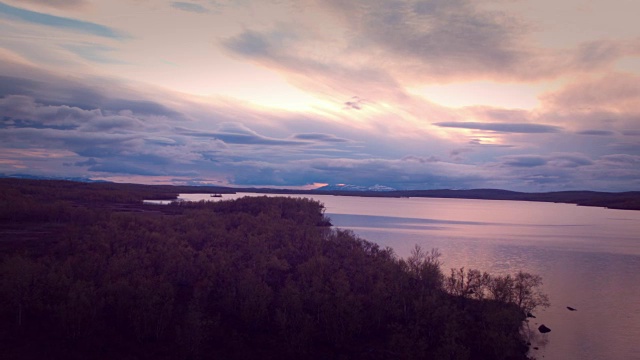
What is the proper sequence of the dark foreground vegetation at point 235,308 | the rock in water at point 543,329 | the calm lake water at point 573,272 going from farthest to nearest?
the rock in water at point 543,329, the calm lake water at point 573,272, the dark foreground vegetation at point 235,308

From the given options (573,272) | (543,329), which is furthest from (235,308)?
(573,272)

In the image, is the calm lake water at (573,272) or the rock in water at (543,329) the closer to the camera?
the calm lake water at (573,272)

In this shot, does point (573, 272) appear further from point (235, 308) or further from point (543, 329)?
point (235, 308)

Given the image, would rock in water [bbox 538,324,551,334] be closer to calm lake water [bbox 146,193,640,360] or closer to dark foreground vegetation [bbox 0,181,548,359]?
calm lake water [bbox 146,193,640,360]

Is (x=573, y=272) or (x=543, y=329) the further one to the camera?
(x=573, y=272)

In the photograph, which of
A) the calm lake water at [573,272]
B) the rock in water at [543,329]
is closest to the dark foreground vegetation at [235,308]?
the rock in water at [543,329]

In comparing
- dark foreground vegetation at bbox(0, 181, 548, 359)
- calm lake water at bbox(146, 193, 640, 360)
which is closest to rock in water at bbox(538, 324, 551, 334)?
calm lake water at bbox(146, 193, 640, 360)

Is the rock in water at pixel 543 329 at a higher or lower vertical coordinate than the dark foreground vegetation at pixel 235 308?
lower

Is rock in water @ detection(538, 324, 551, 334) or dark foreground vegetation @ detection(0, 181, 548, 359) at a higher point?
dark foreground vegetation @ detection(0, 181, 548, 359)

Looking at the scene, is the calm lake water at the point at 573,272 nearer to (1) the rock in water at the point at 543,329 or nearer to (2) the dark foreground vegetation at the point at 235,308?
(1) the rock in water at the point at 543,329

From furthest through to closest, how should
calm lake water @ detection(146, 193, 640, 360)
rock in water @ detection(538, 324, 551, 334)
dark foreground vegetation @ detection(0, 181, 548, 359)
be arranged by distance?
rock in water @ detection(538, 324, 551, 334)
calm lake water @ detection(146, 193, 640, 360)
dark foreground vegetation @ detection(0, 181, 548, 359)

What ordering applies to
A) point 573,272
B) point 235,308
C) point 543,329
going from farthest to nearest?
point 573,272 < point 543,329 < point 235,308

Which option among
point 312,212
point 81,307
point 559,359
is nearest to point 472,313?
point 559,359

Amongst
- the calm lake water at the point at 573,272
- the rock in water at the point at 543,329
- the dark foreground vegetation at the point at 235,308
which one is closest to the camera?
the dark foreground vegetation at the point at 235,308
